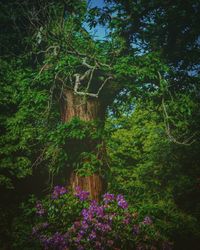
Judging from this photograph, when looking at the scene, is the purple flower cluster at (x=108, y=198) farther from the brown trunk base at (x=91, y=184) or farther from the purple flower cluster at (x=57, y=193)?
the purple flower cluster at (x=57, y=193)

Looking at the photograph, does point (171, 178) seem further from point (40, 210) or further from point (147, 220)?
point (40, 210)

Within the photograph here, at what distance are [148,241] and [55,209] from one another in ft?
6.71

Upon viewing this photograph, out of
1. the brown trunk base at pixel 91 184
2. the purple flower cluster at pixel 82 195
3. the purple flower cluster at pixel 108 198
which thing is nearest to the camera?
the purple flower cluster at pixel 108 198

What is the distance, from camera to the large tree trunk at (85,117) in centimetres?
729

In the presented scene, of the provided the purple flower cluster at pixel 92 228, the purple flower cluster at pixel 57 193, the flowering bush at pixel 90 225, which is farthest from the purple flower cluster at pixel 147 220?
the purple flower cluster at pixel 57 193

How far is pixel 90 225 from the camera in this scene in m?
5.99

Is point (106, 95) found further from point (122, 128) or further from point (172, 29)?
point (122, 128)

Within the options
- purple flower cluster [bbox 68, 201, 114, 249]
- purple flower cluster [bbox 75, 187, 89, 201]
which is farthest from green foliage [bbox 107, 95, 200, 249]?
purple flower cluster [bbox 68, 201, 114, 249]

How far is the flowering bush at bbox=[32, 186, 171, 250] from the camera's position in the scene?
19.3 ft

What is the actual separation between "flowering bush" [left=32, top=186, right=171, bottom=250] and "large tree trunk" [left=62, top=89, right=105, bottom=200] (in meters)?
0.51

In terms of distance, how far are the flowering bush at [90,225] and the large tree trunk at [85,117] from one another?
0.51 metres

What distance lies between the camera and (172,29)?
754 cm

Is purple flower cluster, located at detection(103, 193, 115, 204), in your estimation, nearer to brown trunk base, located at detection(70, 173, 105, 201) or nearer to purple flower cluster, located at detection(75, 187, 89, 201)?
purple flower cluster, located at detection(75, 187, 89, 201)

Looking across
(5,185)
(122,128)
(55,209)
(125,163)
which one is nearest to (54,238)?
(55,209)
